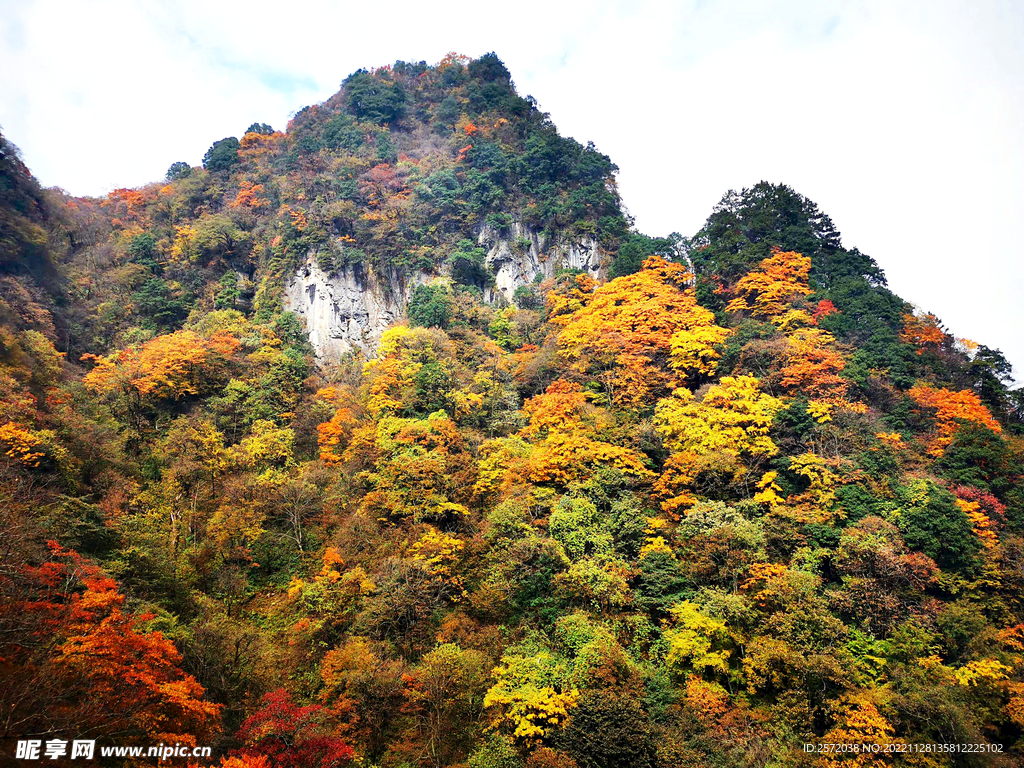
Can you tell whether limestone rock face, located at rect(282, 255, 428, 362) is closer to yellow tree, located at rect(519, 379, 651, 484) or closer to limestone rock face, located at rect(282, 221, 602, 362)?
limestone rock face, located at rect(282, 221, 602, 362)

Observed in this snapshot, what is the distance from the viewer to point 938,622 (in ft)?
52.2

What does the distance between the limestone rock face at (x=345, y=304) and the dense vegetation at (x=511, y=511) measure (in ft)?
4.43

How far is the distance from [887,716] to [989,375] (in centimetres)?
1950

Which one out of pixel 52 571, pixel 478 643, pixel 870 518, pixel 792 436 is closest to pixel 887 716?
pixel 870 518

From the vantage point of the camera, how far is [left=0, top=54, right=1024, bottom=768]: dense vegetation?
13.8 meters

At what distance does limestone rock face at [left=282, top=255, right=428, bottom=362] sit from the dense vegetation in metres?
1.35

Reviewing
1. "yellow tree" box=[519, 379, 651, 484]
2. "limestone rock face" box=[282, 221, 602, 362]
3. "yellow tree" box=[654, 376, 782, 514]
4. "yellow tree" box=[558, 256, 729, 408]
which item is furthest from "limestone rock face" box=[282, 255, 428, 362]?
"yellow tree" box=[654, 376, 782, 514]

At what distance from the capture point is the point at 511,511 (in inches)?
755

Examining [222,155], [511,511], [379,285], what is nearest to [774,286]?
[511,511]

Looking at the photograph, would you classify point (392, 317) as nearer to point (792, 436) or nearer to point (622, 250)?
point (622, 250)

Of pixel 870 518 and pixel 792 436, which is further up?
pixel 792 436

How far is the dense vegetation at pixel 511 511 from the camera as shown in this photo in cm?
1380

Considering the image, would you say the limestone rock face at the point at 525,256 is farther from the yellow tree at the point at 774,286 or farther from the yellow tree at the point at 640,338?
the yellow tree at the point at 774,286

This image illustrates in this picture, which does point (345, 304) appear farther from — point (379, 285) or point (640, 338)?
point (640, 338)
